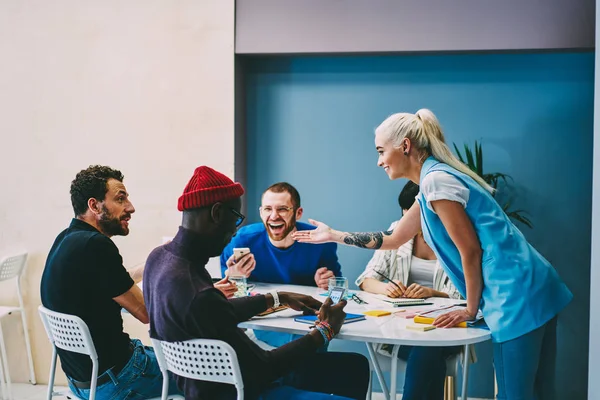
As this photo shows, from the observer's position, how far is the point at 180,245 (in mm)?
2141

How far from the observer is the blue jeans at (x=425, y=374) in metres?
2.99

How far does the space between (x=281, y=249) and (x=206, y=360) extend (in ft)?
4.83

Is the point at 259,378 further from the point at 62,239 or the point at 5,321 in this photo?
the point at 5,321

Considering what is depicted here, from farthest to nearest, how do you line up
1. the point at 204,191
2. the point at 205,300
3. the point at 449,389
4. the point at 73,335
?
the point at 449,389 < the point at 73,335 < the point at 204,191 < the point at 205,300

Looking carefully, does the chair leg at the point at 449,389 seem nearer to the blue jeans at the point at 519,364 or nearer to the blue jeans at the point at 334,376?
the blue jeans at the point at 334,376

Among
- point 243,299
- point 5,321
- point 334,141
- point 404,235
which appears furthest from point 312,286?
point 5,321

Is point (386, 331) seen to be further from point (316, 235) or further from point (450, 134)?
point (450, 134)

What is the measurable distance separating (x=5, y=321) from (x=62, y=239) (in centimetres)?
243

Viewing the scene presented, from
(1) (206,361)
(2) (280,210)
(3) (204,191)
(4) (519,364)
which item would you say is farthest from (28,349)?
(4) (519,364)

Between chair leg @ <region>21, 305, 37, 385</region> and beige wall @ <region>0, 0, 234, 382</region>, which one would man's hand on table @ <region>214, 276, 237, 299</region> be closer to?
beige wall @ <region>0, 0, 234, 382</region>

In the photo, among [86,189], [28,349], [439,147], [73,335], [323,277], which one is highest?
[439,147]

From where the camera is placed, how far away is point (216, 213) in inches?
85.4

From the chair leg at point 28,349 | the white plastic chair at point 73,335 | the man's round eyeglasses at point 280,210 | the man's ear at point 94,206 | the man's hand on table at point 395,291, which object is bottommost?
the chair leg at point 28,349

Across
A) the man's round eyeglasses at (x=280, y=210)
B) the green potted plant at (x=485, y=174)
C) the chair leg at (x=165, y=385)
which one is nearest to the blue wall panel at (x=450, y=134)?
the green potted plant at (x=485, y=174)
